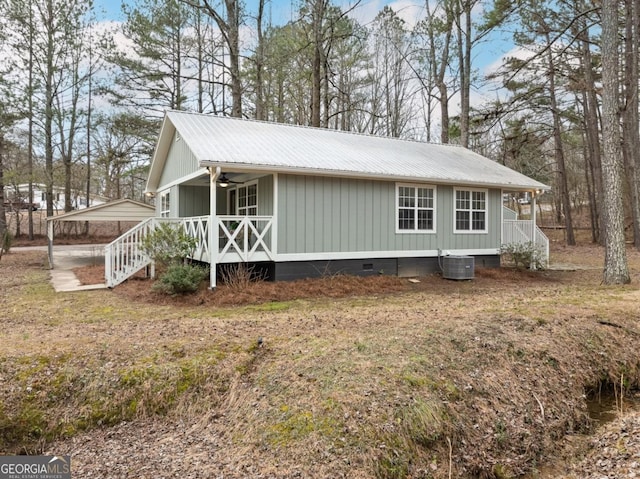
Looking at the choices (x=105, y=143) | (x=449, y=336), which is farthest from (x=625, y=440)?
(x=105, y=143)

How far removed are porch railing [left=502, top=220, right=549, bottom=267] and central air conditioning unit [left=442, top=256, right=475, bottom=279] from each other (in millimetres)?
2399

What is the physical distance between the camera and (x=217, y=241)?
799 cm

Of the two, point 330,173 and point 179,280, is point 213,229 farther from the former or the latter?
point 330,173

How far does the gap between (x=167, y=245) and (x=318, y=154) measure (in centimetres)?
399

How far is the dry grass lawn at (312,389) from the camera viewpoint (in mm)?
2955

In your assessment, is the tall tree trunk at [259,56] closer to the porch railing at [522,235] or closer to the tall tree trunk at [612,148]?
the porch railing at [522,235]

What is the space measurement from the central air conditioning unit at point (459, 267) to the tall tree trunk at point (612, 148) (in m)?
2.82

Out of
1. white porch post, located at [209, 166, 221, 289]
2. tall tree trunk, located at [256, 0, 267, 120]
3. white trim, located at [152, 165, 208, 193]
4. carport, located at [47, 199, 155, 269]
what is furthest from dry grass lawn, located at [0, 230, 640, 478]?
tall tree trunk, located at [256, 0, 267, 120]

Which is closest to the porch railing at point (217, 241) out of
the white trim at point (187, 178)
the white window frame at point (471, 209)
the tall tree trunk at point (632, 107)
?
the white trim at point (187, 178)

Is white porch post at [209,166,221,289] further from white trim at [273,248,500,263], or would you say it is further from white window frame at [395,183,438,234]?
white window frame at [395,183,438,234]

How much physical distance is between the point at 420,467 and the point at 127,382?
8.28 feet

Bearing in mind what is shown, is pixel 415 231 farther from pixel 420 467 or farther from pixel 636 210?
pixel 636 210

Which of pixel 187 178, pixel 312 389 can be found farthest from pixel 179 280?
pixel 312 389

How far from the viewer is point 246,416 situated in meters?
3.28
